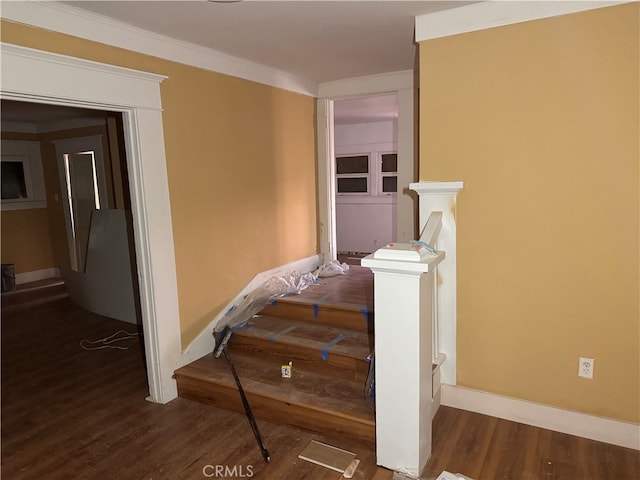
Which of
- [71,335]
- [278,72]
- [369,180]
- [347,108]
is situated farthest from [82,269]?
[369,180]

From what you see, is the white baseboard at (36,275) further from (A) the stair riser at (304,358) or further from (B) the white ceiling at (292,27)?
(B) the white ceiling at (292,27)

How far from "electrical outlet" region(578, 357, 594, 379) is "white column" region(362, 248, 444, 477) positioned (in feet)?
2.84

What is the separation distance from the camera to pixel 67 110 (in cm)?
467

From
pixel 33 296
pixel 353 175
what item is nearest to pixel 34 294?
pixel 33 296

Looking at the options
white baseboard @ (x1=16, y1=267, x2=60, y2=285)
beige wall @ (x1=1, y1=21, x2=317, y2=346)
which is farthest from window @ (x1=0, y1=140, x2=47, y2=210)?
beige wall @ (x1=1, y1=21, x2=317, y2=346)

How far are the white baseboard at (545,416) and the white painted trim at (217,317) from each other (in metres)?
1.68

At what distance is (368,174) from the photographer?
23.2ft

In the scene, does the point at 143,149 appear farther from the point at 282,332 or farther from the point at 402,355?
the point at 402,355

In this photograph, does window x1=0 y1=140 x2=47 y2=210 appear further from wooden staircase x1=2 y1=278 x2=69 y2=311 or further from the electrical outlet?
the electrical outlet

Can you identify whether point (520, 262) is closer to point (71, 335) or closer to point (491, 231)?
point (491, 231)

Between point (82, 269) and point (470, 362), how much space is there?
4.41 metres

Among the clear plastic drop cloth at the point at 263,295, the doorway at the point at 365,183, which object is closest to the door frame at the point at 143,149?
the clear plastic drop cloth at the point at 263,295

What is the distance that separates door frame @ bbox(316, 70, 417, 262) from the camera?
3.91m

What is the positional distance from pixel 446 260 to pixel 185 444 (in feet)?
5.90
